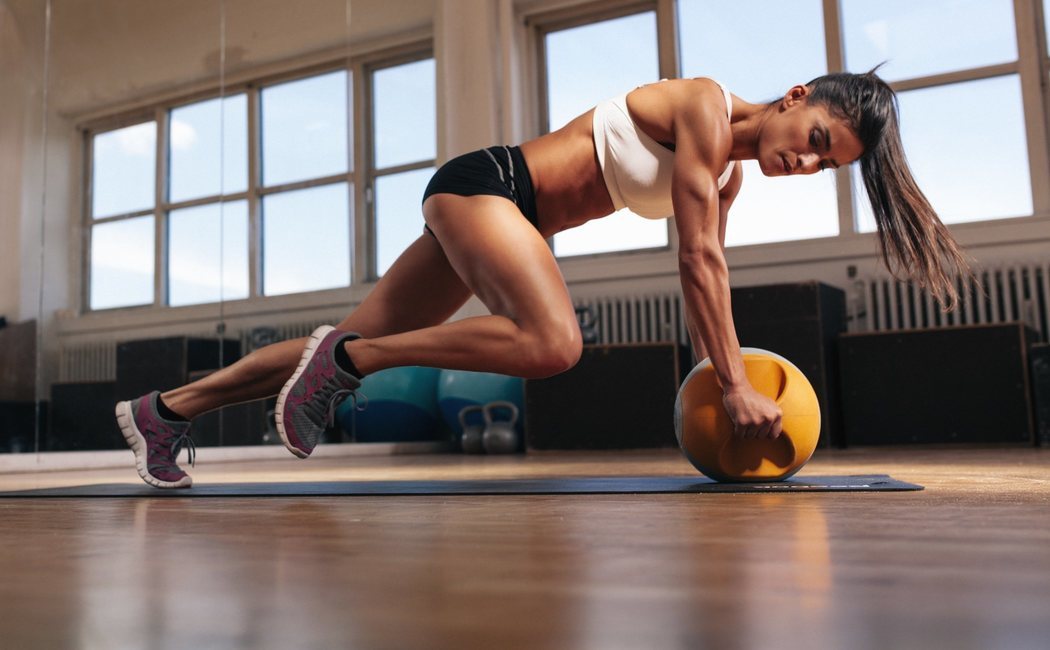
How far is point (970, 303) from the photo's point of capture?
548 centimetres

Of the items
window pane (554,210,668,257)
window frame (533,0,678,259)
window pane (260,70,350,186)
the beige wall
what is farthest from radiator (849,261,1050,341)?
the beige wall

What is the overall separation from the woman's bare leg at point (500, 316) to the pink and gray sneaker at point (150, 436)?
1.48ft

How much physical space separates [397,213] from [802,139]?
16.4 ft

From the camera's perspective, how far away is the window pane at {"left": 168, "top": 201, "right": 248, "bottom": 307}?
175 inches

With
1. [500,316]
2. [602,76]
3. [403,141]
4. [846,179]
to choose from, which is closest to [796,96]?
[500,316]

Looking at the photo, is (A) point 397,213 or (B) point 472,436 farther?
(A) point 397,213

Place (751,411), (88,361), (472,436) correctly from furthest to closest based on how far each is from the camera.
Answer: (472,436) < (88,361) < (751,411)

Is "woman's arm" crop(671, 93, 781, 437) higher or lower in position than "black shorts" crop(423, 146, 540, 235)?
lower

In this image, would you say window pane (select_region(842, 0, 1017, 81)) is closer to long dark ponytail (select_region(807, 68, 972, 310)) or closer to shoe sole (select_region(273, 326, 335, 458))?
long dark ponytail (select_region(807, 68, 972, 310))

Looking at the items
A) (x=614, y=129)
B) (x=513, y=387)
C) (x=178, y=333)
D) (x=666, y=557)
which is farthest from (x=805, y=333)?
(x=666, y=557)

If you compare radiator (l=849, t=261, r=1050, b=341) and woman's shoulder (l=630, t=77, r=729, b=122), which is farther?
radiator (l=849, t=261, r=1050, b=341)

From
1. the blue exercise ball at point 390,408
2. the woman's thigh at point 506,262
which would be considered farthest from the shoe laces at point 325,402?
the blue exercise ball at point 390,408

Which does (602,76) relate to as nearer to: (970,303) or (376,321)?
(970,303)

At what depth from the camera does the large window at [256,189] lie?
13.5 ft
